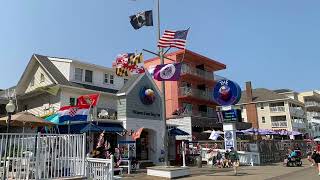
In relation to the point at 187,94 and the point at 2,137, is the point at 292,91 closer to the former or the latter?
the point at 187,94

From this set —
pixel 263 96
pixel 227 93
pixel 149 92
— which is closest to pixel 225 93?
pixel 227 93

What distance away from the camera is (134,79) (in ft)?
96.8

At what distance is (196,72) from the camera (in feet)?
157

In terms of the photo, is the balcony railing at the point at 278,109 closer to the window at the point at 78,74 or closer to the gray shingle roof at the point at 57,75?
the gray shingle roof at the point at 57,75

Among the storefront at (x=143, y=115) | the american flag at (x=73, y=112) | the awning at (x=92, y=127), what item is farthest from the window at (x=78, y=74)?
the american flag at (x=73, y=112)

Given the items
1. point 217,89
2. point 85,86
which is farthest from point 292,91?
point 85,86

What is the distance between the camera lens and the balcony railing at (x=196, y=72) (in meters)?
45.4

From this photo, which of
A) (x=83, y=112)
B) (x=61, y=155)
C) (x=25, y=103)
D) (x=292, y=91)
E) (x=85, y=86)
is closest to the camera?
(x=61, y=155)

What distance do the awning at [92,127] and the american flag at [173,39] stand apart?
7264 millimetres

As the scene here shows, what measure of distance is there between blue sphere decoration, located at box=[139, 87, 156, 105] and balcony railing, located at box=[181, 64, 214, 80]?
1573cm

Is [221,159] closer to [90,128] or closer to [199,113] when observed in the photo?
[90,128]

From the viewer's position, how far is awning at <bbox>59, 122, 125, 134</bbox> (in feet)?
76.4

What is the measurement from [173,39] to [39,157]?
41.2 feet

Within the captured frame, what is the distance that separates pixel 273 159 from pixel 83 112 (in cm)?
1996
